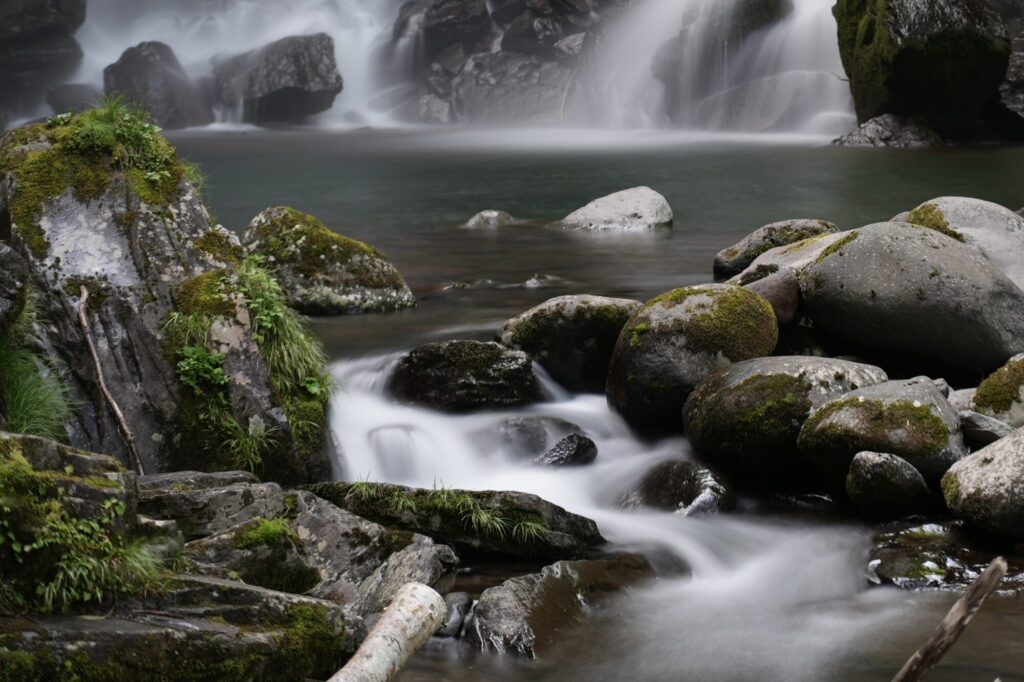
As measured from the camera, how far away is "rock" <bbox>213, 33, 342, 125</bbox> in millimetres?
49281

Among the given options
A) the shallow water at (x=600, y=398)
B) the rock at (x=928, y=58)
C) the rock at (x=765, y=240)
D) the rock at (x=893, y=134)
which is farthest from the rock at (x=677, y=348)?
the rock at (x=893, y=134)

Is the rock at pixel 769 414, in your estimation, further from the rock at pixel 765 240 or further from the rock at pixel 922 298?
the rock at pixel 765 240

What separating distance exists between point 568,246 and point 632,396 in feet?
26.2

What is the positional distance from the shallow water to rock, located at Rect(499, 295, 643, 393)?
23 centimetres

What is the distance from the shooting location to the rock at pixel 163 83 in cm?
5016

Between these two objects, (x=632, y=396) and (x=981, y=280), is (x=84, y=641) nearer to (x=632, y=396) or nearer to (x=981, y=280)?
(x=632, y=396)

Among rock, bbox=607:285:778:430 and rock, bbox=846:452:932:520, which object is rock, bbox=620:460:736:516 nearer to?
rock, bbox=607:285:778:430

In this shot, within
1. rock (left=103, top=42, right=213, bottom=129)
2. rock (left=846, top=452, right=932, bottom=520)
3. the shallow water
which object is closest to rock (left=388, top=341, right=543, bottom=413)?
the shallow water

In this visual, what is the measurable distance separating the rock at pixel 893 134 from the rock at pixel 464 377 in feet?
74.1

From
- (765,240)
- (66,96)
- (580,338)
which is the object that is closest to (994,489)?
(580,338)

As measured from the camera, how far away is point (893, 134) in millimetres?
27891

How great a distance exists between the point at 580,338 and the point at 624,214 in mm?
9002

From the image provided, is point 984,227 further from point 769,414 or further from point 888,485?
point 888,485

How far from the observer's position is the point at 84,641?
→ 3178mm
